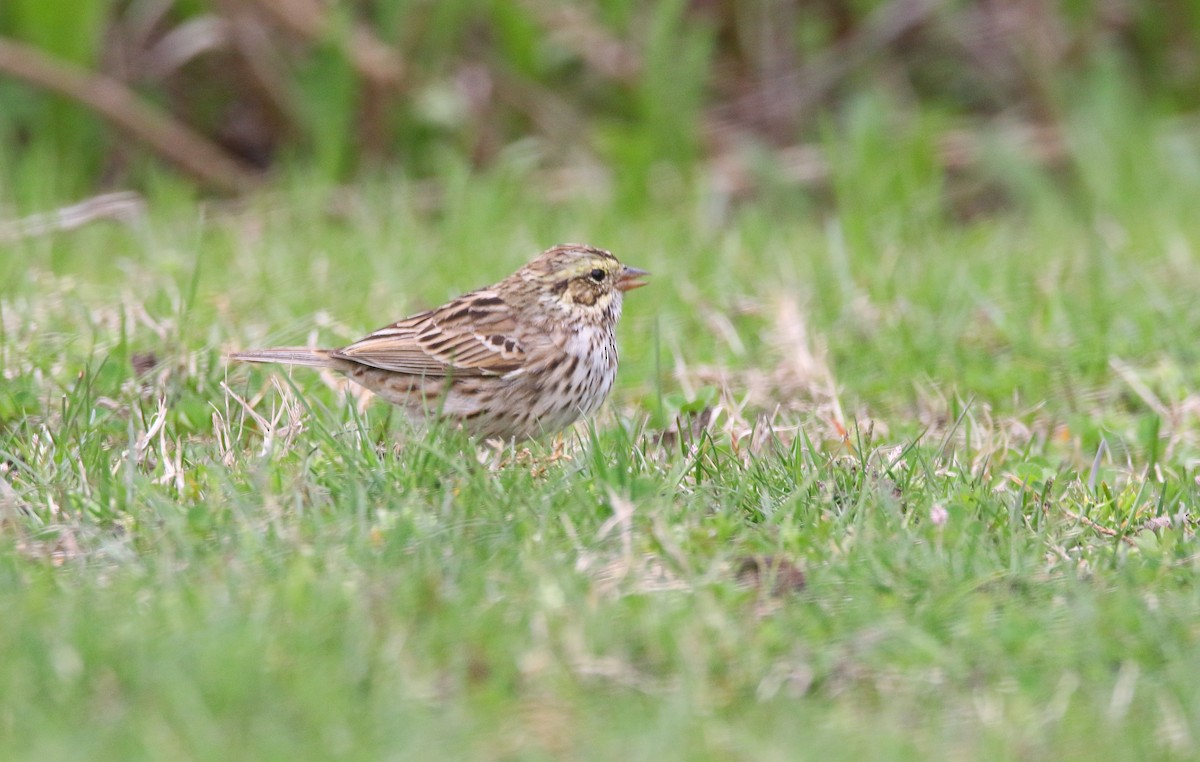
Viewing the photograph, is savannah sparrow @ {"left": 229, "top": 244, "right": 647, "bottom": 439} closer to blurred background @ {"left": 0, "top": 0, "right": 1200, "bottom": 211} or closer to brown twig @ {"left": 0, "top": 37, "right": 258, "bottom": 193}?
blurred background @ {"left": 0, "top": 0, "right": 1200, "bottom": 211}

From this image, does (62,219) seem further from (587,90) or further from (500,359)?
(587,90)

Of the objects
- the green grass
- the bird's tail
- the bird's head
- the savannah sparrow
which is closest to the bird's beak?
the bird's head

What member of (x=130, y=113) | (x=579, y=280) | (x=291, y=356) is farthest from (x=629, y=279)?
(x=130, y=113)

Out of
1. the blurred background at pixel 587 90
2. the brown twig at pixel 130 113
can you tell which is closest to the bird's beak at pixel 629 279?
the blurred background at pixel 587 90

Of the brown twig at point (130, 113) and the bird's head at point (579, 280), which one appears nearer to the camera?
the bird's head at point (579, 280)

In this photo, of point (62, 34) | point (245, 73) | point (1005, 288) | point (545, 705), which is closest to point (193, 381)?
point (545, 705)

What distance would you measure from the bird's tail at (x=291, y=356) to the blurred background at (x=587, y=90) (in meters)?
4.37

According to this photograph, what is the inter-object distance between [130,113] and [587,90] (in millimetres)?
3324

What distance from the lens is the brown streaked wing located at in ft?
18.5

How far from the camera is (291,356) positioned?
5699mm

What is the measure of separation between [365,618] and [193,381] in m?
2.48

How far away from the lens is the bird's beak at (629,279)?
20.2 feet

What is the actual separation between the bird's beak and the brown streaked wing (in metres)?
0.47

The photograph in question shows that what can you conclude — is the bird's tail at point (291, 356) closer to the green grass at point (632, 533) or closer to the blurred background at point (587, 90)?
the green grass at point (632, 533)
